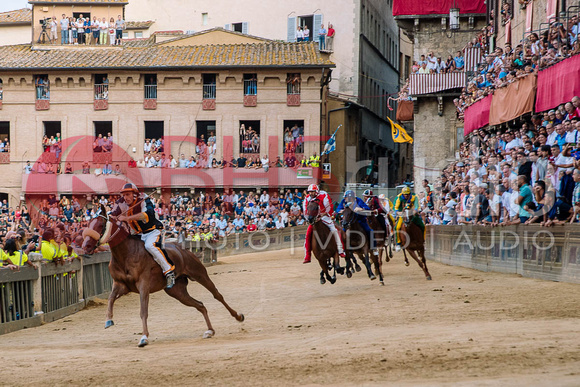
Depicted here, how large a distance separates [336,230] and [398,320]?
6070 millimetres

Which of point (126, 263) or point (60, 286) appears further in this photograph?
point (60, 286)

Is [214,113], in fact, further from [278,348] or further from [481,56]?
[278,348]

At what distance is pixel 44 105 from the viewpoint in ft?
163

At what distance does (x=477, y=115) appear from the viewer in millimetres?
31609

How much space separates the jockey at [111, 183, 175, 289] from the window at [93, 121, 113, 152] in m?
36.1

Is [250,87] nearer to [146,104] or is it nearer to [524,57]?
[146,104]

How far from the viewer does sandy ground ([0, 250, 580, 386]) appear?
367 inches

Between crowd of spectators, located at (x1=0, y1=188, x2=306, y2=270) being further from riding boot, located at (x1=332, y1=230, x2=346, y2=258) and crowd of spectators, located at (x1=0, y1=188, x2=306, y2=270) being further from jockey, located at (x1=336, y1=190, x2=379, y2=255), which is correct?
riding boot, located at (x1=332, y1=230, x2=346, y2=258)

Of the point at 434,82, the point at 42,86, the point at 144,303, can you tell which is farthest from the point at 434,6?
the point at 144,303

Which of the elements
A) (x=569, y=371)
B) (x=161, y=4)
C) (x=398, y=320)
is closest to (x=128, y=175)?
(x=161, y=4)

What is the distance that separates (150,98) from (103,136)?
3712 millimetres

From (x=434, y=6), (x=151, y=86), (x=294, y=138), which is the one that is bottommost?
(x=294, y=138)

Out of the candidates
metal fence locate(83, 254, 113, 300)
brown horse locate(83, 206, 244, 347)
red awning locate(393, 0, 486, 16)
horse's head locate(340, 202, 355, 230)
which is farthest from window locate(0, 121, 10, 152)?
brown horse locate(83, 206, 244, 347)

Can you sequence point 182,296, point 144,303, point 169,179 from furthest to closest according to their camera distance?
point 169,179 → point 182,296 → point 144,303
